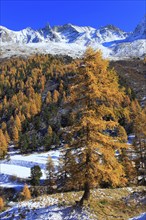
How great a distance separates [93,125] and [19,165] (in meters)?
86.6

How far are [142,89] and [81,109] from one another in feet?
575

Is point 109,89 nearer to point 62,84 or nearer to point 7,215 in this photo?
point 7,215

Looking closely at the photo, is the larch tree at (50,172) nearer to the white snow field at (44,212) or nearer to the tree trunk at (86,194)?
the white snow field at (44,212)

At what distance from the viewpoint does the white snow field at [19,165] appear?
3597 inches

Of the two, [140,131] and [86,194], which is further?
[140,131]

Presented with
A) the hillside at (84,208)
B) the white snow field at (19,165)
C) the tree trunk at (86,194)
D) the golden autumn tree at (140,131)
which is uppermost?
the golden autumn tree at (140,131)

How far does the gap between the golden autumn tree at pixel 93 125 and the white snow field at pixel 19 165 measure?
227 ft

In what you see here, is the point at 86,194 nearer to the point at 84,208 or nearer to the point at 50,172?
the point at 84,208

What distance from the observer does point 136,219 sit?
1744cm

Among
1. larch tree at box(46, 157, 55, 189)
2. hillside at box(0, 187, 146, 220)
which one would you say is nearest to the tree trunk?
hillside at box(0, 187, 146, 220)

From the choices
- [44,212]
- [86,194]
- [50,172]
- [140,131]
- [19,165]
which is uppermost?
[140,131]

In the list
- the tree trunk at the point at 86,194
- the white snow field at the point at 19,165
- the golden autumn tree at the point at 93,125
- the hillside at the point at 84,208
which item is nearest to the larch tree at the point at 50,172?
the white snow field at the point at 19,165

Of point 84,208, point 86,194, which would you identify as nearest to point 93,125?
point 86,194

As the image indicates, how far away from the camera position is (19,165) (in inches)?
4065
